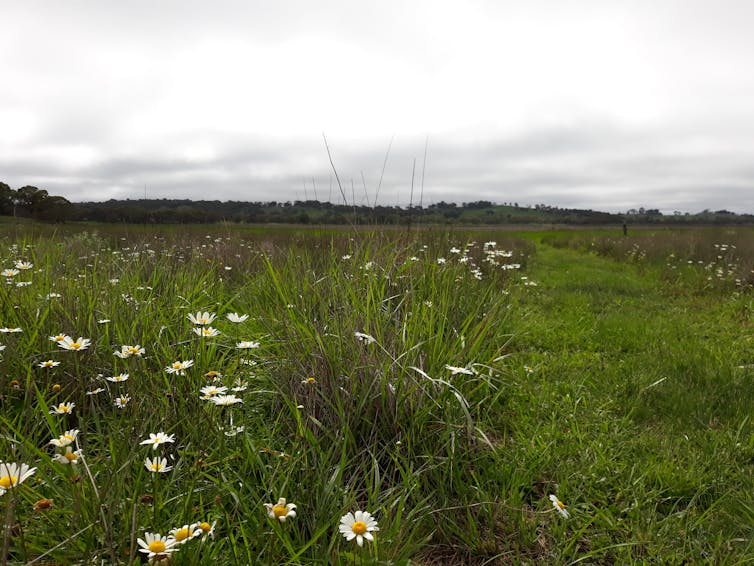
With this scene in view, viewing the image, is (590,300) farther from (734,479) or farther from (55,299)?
(55,299)

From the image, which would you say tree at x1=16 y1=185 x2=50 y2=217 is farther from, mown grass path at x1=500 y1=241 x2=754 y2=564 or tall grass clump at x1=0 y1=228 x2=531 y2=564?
mown grass path at x1=500 y1=241 x2=754 y2=564

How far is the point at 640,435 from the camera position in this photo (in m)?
2.68

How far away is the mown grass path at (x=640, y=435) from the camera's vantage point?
6.05ft

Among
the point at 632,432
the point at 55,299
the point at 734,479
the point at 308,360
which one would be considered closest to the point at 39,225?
the point at 55,299

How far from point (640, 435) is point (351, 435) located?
1.85 metres

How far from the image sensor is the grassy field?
1451 millimetres

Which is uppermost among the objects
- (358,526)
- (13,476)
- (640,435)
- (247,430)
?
(13,476)

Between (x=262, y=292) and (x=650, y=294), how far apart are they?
6.78 meters

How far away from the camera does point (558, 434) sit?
2.61 meters

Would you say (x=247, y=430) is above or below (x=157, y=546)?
below

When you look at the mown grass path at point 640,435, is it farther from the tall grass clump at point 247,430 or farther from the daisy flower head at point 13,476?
the daisy flower head at point 13,476

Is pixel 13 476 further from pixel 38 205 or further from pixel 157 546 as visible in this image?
pixel 38 205

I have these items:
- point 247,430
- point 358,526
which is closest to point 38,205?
point 247,430

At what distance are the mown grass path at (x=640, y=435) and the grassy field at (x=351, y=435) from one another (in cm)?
2
